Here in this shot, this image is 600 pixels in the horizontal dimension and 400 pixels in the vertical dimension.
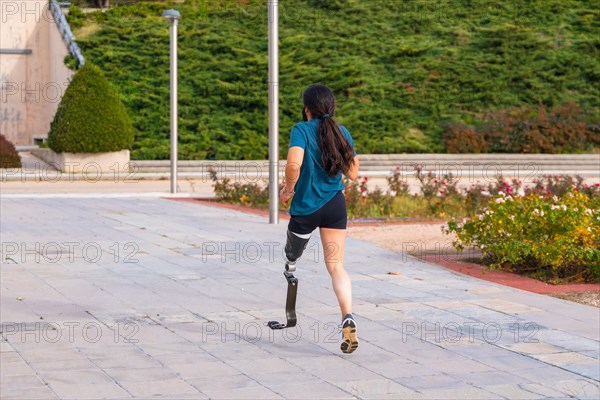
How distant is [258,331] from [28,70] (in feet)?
104

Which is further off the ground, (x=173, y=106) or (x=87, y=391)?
(x=173, y=106)

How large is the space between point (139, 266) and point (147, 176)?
17.5 metres

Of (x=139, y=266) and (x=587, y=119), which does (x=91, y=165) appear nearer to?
(x=587, y=119)

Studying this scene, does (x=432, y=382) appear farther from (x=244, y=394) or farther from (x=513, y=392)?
(x=244, y=394)

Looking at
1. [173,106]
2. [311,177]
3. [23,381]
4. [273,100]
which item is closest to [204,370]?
[23,381]

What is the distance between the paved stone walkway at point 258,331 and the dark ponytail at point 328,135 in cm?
125

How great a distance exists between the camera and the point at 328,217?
728 cm

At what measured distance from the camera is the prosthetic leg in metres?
7.50

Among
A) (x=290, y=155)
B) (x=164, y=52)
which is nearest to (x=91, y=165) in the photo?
(x=164, y=52)

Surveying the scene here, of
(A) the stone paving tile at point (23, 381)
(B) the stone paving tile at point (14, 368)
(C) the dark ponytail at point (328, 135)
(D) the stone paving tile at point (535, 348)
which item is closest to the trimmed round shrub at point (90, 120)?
(C) the dark ponytail at point (328, 135)

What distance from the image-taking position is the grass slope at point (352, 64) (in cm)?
3341

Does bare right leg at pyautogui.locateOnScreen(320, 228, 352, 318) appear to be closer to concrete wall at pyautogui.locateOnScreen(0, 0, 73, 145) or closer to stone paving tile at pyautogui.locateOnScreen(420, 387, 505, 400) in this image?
stone paving tile at pyautogui.locateOnScreen(420, 387, 505, 400)

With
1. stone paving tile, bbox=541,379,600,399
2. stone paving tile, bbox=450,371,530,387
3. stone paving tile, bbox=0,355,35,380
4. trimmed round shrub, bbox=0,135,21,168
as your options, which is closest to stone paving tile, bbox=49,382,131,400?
stone paving tile, bbox=0,355,35,380

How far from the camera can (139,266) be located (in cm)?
1116
